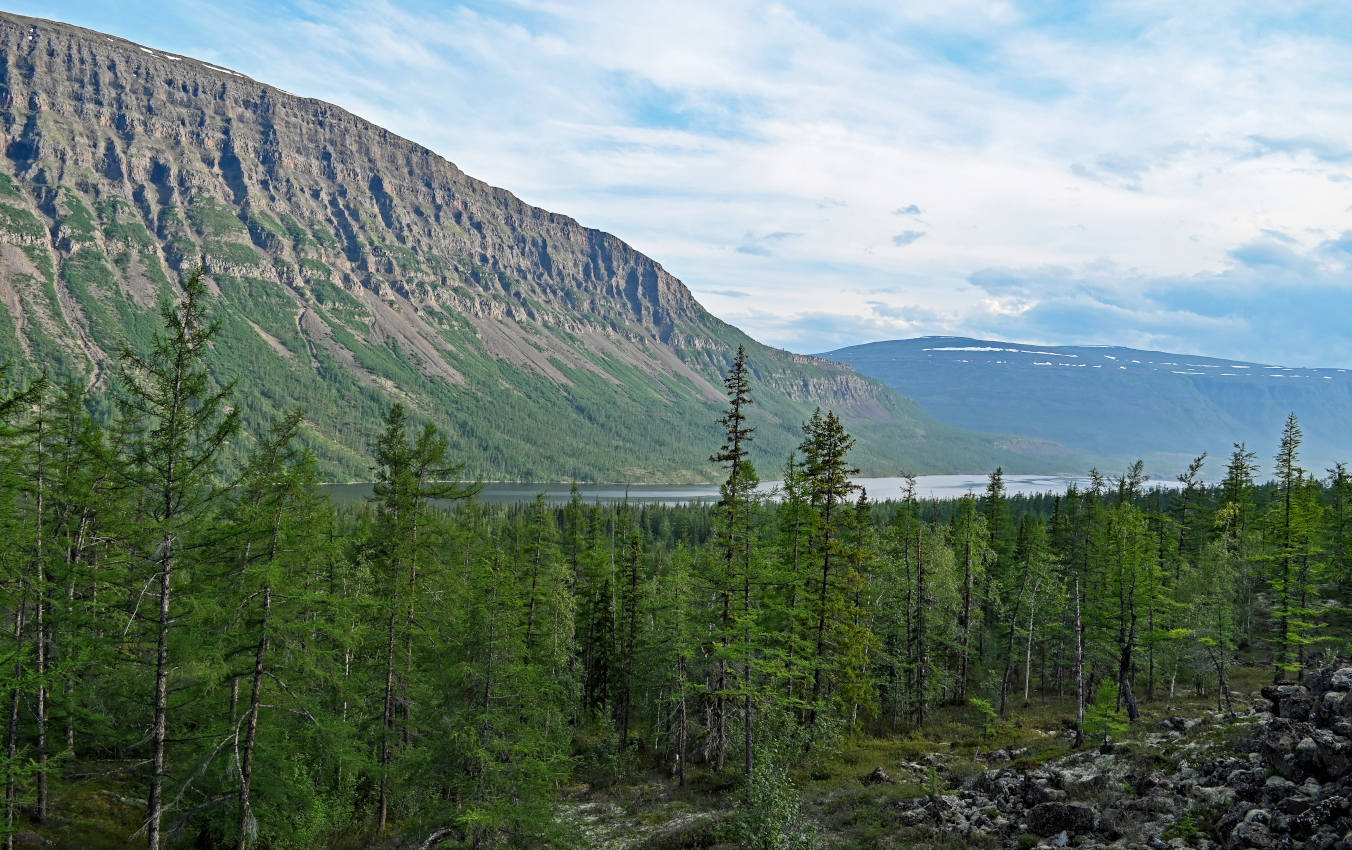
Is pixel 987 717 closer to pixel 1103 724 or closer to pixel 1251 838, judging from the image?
pixel 1103 724

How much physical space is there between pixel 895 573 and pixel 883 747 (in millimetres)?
12858

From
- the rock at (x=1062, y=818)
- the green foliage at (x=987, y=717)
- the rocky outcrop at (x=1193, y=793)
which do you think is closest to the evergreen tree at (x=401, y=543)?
the rocky outcrop at (x=1193, y=793)

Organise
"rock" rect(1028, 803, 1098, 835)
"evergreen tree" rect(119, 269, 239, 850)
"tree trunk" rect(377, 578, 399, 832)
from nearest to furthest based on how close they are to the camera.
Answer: "evergreen tree" rect(119, 269, 239, 850), "rock" rect(1028, 803, 1098, 835), "tree trunk" rect(377, 578, 399, 832)

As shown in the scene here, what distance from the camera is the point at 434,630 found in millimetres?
31609

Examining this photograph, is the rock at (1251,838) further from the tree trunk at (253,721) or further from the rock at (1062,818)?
the tree trunk at (253,721)

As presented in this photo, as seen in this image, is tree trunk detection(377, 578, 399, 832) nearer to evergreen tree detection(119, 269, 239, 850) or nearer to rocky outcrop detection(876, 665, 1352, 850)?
evergreen tree detection(119, 269, 239, 850)

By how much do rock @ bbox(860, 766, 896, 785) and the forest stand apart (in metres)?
2.80

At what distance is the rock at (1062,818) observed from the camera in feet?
60.8

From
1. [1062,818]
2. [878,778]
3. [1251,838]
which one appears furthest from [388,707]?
[1251,838]

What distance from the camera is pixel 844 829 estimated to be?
24.2 metres

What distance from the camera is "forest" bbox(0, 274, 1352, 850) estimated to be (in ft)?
63.2

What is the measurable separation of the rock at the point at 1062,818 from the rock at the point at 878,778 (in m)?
10.3

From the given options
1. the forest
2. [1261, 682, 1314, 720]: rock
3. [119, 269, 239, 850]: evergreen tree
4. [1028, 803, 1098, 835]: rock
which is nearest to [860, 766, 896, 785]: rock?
the forest

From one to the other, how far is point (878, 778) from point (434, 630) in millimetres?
20500
